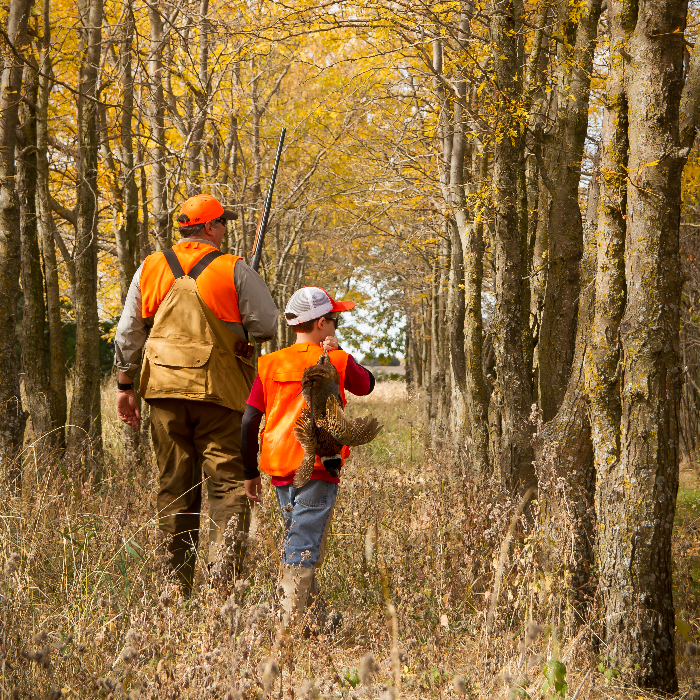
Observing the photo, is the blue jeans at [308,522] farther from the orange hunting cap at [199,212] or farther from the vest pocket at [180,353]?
the orange hunting cap at [199,212]

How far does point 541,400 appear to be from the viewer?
580cm

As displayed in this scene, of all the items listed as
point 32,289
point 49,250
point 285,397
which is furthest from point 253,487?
point 49,250

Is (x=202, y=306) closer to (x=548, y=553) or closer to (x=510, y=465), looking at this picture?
(x=548, y=553)

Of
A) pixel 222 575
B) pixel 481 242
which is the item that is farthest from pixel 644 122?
pixel 481 242

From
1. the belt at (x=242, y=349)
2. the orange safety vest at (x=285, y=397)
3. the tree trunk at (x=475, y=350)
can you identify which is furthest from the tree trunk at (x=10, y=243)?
the tree trunk at (x=475, y=350)

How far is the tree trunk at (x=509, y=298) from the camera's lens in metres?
6.23

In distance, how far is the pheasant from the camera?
3.72 meters

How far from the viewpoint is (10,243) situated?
6504 millimetres

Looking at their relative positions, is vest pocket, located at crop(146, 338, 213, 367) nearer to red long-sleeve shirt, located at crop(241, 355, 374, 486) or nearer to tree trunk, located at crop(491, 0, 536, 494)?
red long-sleeve shirt, located at crop(241, 355, 374, 486)

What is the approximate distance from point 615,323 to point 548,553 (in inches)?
50.0

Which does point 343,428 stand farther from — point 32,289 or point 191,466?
point 32,289

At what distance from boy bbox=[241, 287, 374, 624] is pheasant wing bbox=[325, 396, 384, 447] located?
156 millimetres

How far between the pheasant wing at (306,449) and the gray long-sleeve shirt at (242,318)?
742 mm

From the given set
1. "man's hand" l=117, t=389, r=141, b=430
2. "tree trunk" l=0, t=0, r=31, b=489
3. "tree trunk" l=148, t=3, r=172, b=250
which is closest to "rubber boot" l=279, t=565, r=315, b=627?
"man's hand" l=117, t=389, r=141, b=430
